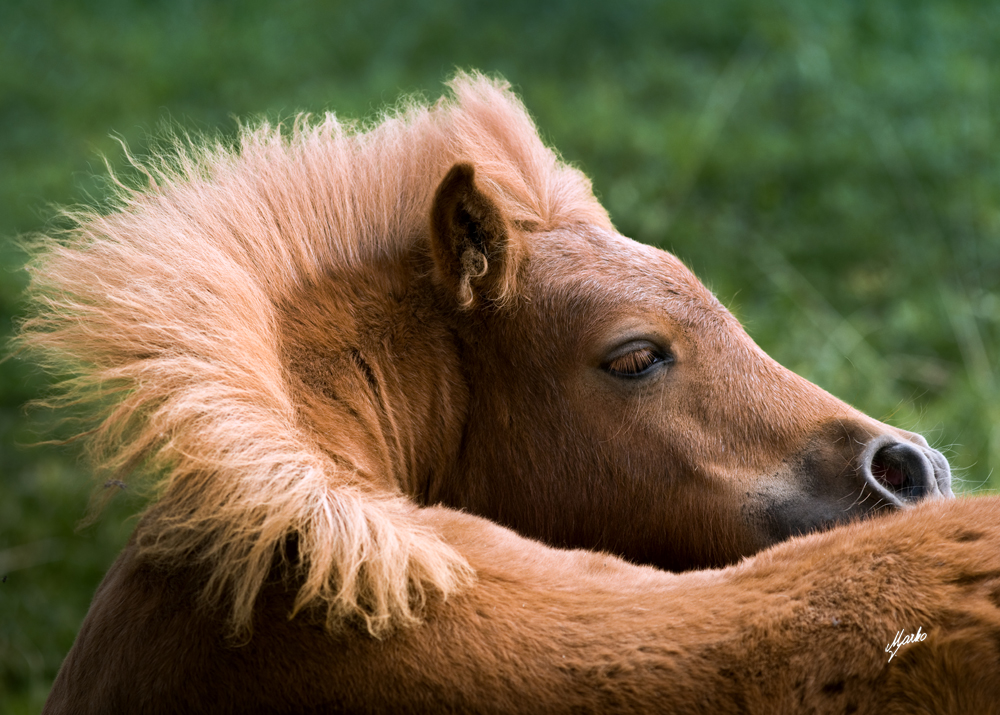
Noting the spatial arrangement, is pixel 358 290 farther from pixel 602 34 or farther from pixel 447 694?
pixel 602 34

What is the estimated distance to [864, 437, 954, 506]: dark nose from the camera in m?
2.41

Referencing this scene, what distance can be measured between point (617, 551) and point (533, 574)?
0.64 metres

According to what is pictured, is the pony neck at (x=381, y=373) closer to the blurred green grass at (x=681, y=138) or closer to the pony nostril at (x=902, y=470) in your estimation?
the pony nostril at (x=902, y=470)

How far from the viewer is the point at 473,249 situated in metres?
2.53

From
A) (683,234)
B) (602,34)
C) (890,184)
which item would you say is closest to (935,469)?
(683,234)

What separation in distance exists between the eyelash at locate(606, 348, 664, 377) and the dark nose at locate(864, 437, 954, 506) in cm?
59

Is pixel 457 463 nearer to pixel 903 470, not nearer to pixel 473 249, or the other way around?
pixel 473 249

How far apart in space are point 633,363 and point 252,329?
3.17 ft

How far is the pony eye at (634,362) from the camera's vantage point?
249cm

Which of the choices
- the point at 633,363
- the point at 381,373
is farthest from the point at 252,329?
the point at 633,363
